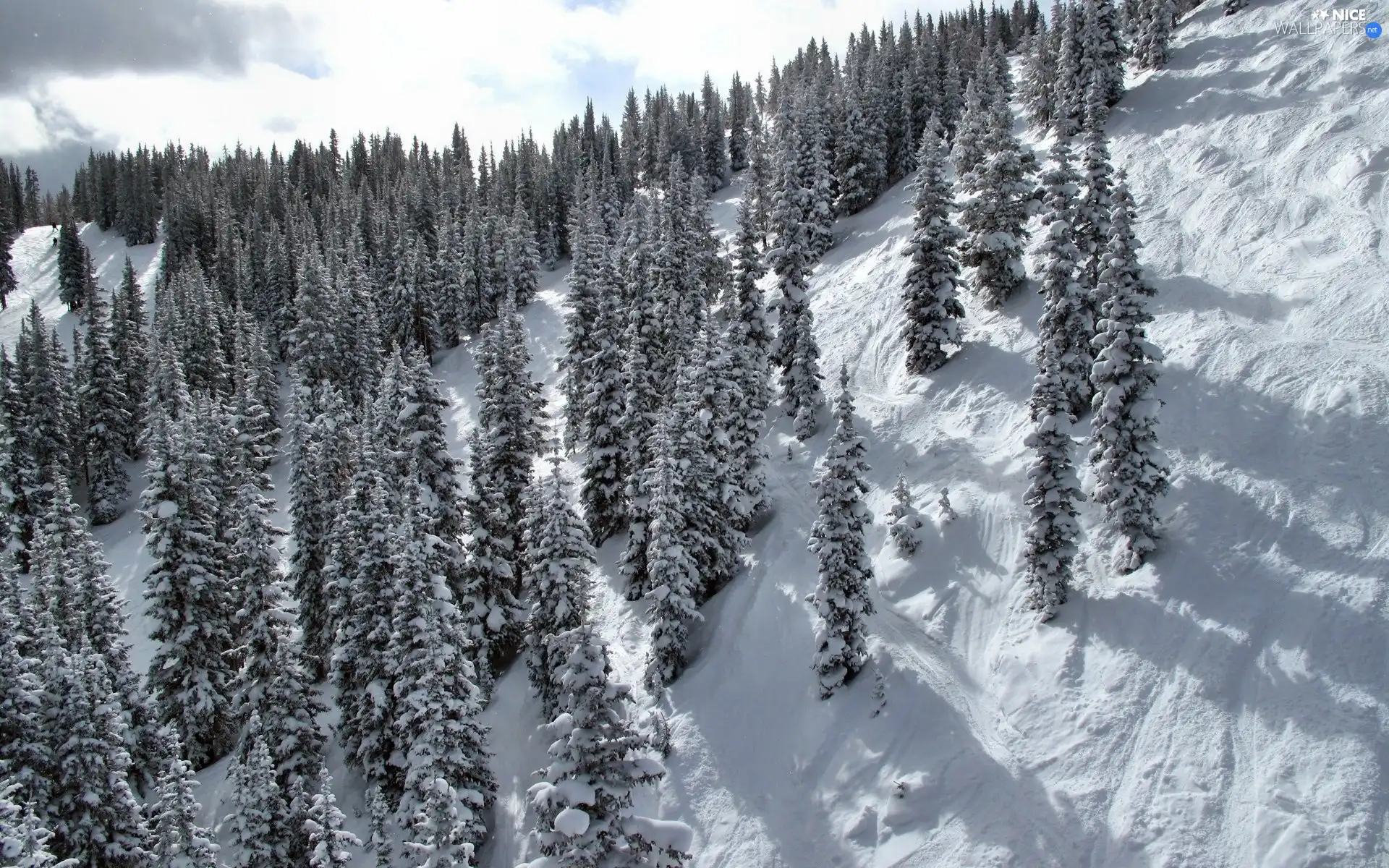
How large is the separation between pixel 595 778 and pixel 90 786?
798 inches

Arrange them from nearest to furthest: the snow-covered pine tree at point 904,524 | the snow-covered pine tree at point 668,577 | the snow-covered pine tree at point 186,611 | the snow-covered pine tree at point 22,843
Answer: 1. the snow-covered pine tree at point 22,843
2. the snow-covered pine tree at point 668,577
3. the snow-covered pine tree at point 904,524
4. the snow-covered pine tree at point 186,611

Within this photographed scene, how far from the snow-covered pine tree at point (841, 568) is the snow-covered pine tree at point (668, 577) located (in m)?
5.57

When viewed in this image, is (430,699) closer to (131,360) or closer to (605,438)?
(605,438)

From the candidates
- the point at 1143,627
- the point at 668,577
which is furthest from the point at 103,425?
the point at 1143,627

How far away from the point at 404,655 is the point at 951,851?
1736cm

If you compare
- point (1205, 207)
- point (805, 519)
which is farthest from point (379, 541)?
point (1205, 207)

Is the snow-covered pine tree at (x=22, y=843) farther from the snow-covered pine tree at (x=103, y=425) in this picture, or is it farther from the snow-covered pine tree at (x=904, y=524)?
the snow-covered pine tree at (x=103, y=425)

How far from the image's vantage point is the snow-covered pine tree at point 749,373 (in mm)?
34938

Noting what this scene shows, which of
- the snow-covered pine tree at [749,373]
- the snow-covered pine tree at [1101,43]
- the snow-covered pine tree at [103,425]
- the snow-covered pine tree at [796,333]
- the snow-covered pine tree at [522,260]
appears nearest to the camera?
the snow-covered pine tree at [749,373]

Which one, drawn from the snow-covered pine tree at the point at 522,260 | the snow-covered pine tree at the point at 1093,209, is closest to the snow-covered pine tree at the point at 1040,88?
the snow-covered pine tree at the point at 1093,209

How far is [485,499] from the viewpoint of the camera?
34.7 m

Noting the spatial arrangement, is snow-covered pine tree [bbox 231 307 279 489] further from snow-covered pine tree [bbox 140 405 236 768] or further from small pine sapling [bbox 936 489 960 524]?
small pine sapling [bbox 936 489 960 524]

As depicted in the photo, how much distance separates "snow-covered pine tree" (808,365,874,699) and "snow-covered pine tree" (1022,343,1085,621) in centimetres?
522

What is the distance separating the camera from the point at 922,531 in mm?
31578
